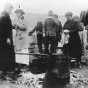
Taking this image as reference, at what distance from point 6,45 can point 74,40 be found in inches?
78.8

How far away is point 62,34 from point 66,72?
1143 millimetres

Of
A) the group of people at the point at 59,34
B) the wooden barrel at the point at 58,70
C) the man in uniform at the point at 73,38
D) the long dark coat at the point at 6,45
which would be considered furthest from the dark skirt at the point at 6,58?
the man in uniform at the point at 73,38

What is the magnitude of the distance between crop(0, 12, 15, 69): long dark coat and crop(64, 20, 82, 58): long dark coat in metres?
→ 1.54

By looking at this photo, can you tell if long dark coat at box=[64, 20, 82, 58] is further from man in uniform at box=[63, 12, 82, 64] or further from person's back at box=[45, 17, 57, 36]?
person's back at box=[45, 17, 57, 36]

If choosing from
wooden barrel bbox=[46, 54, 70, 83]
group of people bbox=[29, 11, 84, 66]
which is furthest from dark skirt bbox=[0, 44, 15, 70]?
wooden barrel bbox=[46, 54, 70, 83]

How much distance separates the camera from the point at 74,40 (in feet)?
27.3

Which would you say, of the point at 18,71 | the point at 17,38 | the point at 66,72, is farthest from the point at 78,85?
the point at 17,38

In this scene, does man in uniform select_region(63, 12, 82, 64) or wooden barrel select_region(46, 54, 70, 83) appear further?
man in uniform select_region(63, 12, 82, 64)

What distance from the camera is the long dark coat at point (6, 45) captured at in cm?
704

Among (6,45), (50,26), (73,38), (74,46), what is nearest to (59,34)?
(50,26)

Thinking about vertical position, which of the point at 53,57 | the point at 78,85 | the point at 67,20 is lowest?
the point at 78,85

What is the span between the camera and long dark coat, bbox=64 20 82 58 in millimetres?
8039

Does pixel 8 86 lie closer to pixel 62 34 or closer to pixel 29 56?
pixel 29 56

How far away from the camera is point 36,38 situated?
784cm
